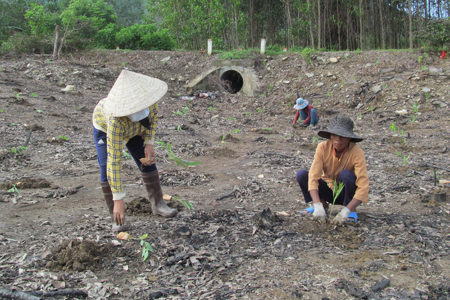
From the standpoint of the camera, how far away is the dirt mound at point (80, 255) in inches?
92.0

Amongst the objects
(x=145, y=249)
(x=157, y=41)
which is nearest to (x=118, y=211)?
(x=145, y=249)

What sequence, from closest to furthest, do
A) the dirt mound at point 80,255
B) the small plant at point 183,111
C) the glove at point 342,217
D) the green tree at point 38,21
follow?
the dirt mound at point 80,255 → the glove at point 342,217 → the small plant at point 183,111 → the green tree at point 38,21

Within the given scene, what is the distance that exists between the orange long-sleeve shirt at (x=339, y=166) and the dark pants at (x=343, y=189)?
0.20ft

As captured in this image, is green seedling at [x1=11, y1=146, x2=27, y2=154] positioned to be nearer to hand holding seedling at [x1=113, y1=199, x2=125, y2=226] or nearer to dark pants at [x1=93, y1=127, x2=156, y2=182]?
dark pants at [x1=93, y1=127, x2=156, y2=182]

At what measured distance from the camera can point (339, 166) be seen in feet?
10.1

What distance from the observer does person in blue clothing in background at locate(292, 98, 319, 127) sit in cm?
834

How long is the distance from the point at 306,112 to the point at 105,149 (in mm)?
6679

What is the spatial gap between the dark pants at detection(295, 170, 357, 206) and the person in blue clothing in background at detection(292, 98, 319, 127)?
533 cm

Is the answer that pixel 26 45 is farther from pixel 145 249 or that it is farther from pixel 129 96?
pixel 145 249

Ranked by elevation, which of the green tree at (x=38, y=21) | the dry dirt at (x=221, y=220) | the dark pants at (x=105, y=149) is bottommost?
the dry dirt at (x=221, y=220)

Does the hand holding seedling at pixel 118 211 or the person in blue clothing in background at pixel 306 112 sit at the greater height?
the person in blue clothing in background at pixel 306 112

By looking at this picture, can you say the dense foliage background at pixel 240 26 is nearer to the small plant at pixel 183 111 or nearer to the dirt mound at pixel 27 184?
the small plant at pixel 183 111

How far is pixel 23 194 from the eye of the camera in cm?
382

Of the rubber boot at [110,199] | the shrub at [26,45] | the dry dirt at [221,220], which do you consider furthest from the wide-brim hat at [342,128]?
the shrub at [26,45]
